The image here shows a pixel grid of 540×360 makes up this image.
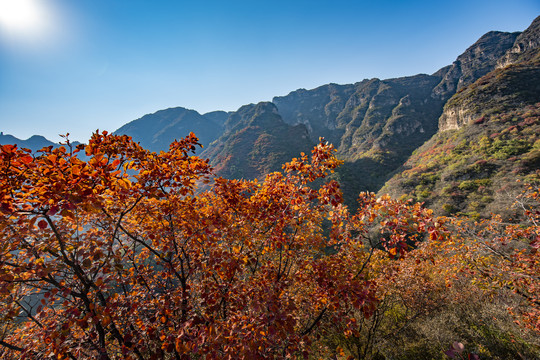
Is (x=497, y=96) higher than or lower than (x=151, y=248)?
lower

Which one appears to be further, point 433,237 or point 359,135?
point 359,135

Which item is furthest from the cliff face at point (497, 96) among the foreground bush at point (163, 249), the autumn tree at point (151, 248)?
the autumn tree at point (151, 248)

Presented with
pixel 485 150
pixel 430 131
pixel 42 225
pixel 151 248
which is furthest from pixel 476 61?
pixel 42 225

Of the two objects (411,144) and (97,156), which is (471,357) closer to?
(97,156)

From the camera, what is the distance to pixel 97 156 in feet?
7.32

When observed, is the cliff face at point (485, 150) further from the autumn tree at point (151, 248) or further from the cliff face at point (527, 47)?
the autumn tree at point (151, 248)

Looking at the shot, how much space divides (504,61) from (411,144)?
45.3 m

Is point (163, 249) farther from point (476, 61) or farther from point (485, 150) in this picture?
point (476, 61)

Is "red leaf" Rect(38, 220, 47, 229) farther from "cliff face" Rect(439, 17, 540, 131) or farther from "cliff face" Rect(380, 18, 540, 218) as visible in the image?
"cliff face" Rect(439, 17, 540, 131)

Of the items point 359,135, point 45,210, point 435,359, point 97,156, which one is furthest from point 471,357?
point 359,135

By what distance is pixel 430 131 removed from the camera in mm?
76375

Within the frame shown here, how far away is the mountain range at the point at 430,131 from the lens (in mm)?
32281

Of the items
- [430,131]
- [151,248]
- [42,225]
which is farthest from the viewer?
[430,131]

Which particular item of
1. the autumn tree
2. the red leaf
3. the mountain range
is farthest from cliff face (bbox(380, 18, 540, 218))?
the red leaf
